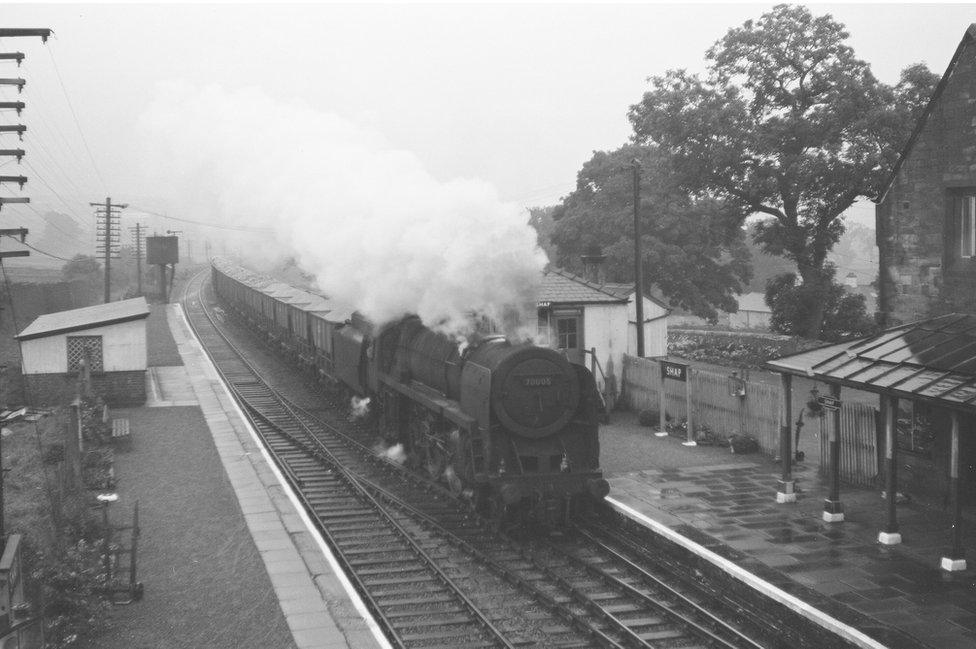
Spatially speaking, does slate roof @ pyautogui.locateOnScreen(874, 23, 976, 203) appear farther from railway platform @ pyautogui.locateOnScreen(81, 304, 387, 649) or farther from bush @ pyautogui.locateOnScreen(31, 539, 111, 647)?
bush @ pyautogui.locateOnScreen(31, 539, 111, 647)

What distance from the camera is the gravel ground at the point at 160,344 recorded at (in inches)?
1252

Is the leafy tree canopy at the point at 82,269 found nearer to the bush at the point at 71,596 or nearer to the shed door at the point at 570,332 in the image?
the shed door at the point at 570,332

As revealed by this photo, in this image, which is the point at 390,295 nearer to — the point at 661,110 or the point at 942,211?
the point at 942,211

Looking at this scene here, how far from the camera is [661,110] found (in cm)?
3419

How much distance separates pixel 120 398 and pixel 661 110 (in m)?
22.9

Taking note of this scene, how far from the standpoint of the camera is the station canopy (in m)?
10.5

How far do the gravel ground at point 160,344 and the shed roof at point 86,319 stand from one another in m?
2.98

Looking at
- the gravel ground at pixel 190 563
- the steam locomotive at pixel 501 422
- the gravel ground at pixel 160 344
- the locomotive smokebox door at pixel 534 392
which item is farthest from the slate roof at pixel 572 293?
the gravel ground at pixel 160 344

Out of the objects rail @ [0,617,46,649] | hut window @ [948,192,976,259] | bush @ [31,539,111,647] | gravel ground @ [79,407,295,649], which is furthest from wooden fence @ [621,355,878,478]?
rail @ [0,617,46,649]

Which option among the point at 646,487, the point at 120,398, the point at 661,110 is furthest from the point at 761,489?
the point at 661,110

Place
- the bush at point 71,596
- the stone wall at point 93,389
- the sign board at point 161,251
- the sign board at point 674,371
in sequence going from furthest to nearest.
→ the sign board at point 161,251 → the stone wall at point 93,389 → the sign board at point 674,371 → the bush at point 71,596

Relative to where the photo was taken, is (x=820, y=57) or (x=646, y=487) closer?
(x=646, y=487)

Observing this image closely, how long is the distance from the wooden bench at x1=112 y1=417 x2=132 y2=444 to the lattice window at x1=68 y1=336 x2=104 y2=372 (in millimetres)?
5102

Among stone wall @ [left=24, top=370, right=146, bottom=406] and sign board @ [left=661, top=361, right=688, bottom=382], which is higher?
sign board @ [left=661, top=361, right=688, bottom=382]
